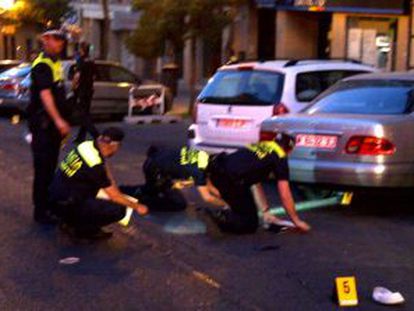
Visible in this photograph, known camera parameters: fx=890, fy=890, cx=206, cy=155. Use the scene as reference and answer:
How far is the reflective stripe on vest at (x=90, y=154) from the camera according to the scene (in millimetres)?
7438

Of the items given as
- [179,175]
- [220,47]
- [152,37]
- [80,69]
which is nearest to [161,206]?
[179,175]

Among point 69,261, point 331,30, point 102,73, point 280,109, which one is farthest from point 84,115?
point 331,30

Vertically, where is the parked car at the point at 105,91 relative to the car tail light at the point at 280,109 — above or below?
below

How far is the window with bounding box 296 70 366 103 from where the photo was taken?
10.9 m

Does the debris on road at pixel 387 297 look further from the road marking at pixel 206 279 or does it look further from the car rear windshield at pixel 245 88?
the car rear windshield at pixel 245 88

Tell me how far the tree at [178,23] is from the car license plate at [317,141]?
12.0 m

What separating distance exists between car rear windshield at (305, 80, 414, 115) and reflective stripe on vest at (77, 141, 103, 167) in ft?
9.49

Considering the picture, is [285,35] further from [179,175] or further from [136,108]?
[179,175]

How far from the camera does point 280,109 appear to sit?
1051 centimetres

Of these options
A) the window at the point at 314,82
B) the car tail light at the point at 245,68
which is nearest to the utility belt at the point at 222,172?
the window at the point at 314,82

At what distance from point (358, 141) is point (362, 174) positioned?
317 millimetres

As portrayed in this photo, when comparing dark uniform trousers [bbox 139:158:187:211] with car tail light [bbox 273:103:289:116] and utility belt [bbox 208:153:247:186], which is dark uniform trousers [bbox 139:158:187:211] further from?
car tail light [bbox 273:103:289:116]

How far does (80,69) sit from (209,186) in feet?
26.2

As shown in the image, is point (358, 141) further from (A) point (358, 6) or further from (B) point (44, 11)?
(B) point (44, 11)
